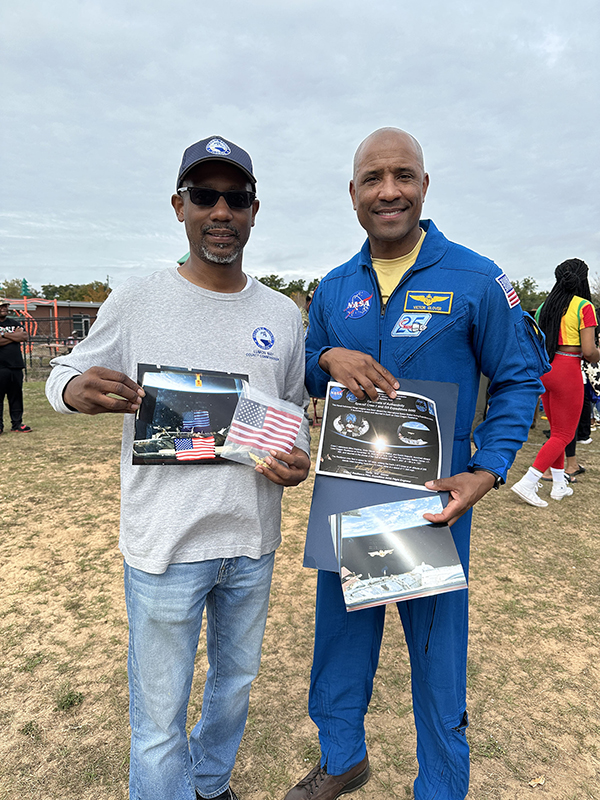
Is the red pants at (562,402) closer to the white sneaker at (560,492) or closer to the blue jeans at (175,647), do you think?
the white sneaker at (560,492)

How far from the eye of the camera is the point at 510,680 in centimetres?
280

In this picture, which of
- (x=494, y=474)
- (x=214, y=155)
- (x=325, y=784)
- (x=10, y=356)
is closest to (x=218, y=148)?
(x=214, y=155)

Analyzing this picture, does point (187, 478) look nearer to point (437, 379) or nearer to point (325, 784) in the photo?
point (437, 379)

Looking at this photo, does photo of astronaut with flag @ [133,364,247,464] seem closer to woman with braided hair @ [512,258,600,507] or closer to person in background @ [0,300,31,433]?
woman with braided hair @ [512,258,600,507]

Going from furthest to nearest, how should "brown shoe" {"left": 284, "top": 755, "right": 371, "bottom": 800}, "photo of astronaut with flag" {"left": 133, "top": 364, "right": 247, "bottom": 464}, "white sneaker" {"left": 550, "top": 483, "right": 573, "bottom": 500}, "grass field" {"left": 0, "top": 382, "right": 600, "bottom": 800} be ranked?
"white sneaker" {"left": 550, "top": 483, "right": 573, "bottom": 500}
"grass field" {"left": 0, "top": 382, "right": 600, "bottom": 800}
"brown shoe" {"left": 284, "top": 755, "right": 371, "bottom": 800}
"photo of astronaut with flag" {"left": 133, "top": 364, "right": 247, "bottom": 464}

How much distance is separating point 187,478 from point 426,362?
97 cm

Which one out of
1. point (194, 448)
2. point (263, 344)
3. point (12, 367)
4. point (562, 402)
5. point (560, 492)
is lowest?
point (560, 492)

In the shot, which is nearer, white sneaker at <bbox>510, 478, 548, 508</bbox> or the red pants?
the red pants

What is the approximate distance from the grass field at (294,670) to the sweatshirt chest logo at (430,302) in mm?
2115

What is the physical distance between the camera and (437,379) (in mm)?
1831

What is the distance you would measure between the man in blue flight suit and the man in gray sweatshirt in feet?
1.21

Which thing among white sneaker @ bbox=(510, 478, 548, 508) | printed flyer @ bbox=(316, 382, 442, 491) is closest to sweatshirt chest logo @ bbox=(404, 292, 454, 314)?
printed flyer @ bbox=(316, 382, 442, 491)

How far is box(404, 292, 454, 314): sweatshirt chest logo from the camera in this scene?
1.78 m

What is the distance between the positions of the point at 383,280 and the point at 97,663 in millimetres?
2760
